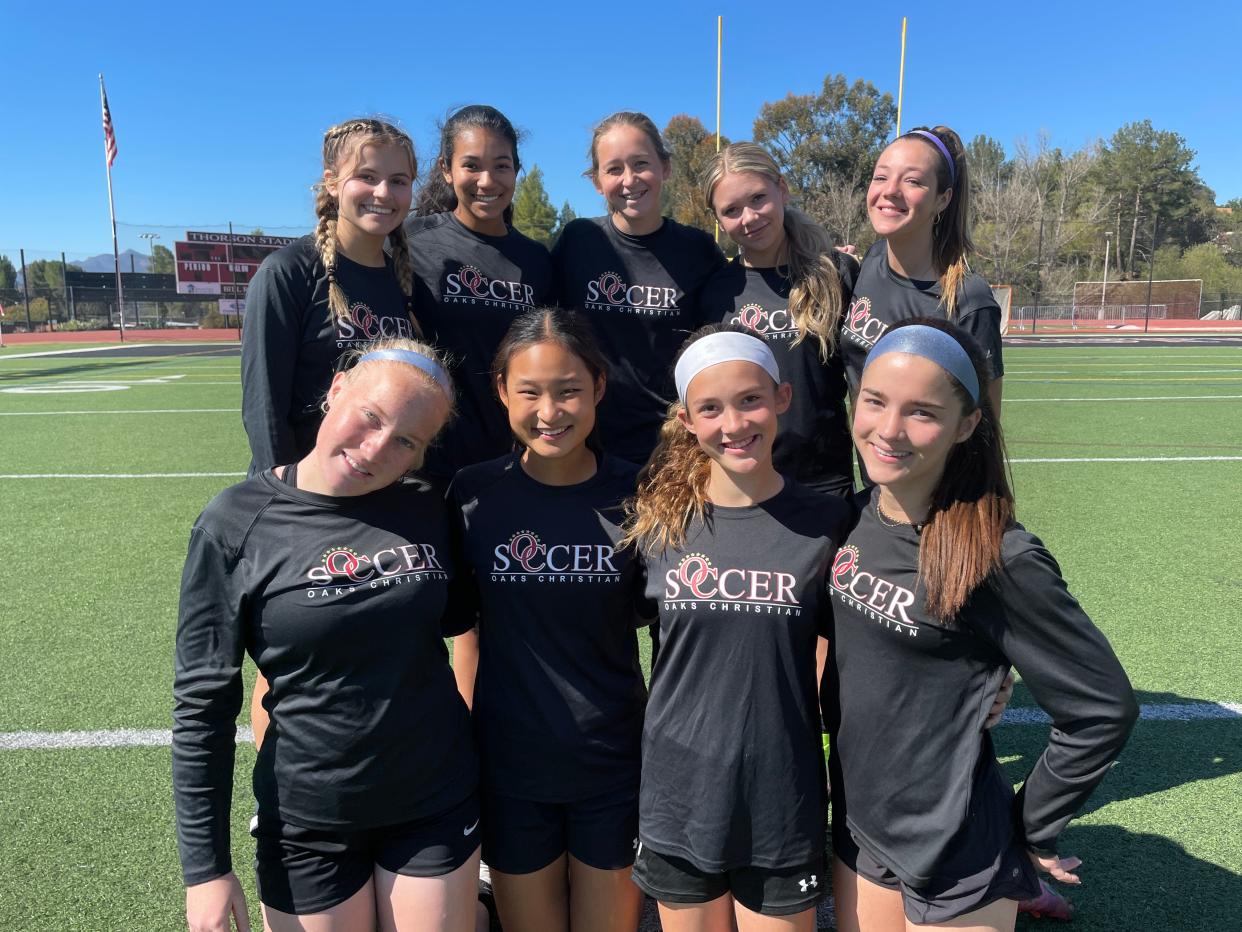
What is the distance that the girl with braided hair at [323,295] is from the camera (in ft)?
8.36

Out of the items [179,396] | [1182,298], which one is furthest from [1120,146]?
[179,396]

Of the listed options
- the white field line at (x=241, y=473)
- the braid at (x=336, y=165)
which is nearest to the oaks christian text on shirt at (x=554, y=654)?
the braid at (x=336, y=165)

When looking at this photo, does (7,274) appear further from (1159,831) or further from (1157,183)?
(1157,183)

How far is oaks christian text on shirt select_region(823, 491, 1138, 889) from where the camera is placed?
1.72 meters

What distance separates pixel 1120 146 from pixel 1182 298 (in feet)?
101

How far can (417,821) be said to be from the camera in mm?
2025

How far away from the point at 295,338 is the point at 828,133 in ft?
187

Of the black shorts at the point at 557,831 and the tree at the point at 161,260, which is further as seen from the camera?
the tree at the point at 161,260

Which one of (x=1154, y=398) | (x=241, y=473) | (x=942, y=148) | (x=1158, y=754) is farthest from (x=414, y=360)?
(x=1154, y=398)

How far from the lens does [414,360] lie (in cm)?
212

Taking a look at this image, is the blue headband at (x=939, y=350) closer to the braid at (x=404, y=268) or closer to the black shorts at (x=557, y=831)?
the black shorts at (x=557, y=831)

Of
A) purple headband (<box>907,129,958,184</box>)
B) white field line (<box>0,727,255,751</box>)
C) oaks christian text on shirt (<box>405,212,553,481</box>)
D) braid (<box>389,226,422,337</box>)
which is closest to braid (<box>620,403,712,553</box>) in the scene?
oaks christian text on shirt (<box>405,212,553,481</box>)

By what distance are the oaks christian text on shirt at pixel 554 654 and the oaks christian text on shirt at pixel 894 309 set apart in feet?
3.84

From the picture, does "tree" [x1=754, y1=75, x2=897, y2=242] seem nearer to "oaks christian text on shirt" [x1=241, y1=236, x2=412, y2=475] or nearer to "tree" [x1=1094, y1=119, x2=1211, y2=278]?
"tree" [x1=1094, y1=119, x2=1211, y2=278]
